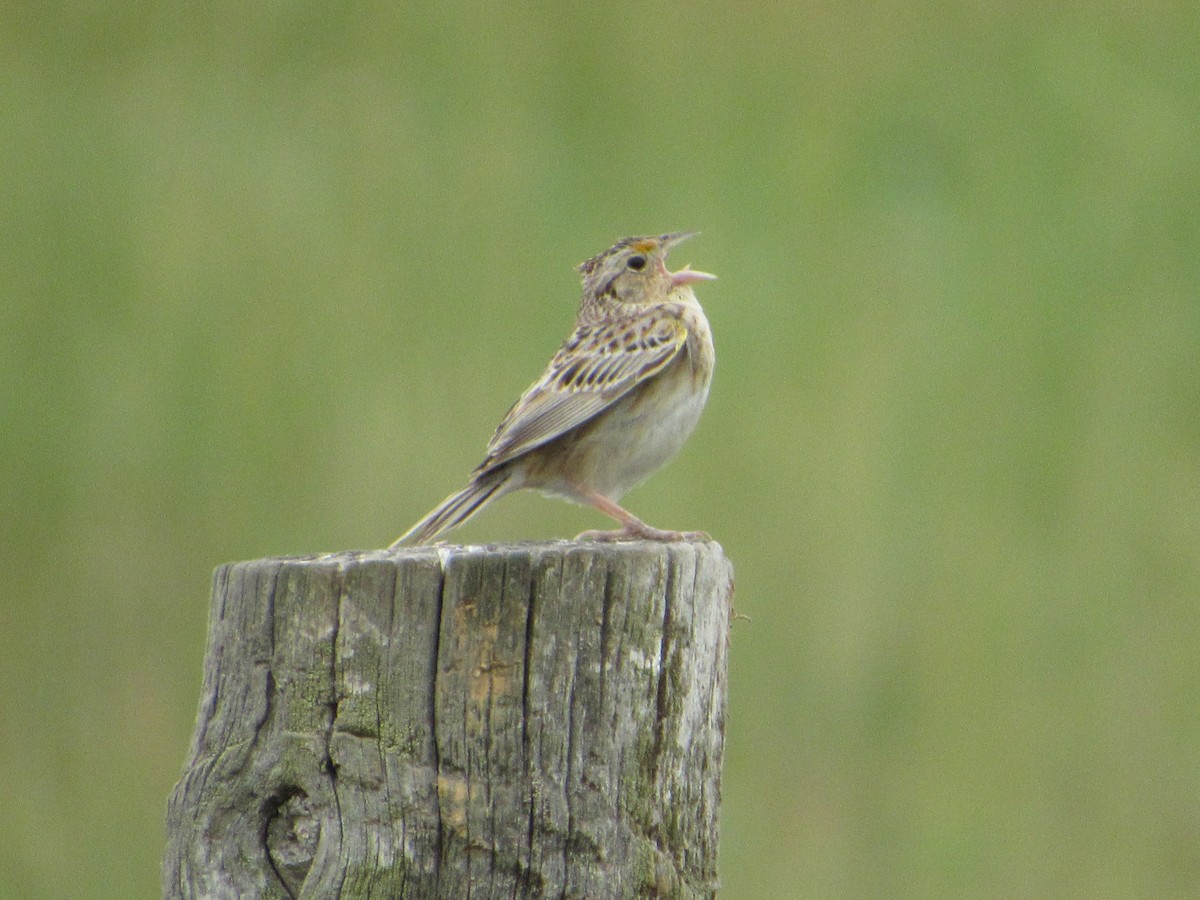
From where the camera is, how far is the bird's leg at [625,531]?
145 inches

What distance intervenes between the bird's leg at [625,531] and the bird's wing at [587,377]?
306 millimetres

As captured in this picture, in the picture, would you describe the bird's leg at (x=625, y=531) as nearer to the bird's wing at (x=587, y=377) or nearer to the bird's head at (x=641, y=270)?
the bird's wing at (x=587, y=377)

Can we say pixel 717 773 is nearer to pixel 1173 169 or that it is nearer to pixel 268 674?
pixel 268 674

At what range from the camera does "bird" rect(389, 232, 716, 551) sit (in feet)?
15.6

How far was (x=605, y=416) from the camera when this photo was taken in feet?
16.3

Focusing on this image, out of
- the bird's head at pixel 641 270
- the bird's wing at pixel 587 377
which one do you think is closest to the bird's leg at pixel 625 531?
the bird's wing at pixel 587 377

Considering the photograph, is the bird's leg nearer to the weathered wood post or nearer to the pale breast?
the pale breast

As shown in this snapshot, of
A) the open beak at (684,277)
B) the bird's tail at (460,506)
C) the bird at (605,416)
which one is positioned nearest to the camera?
the bird's tail at (460,506)

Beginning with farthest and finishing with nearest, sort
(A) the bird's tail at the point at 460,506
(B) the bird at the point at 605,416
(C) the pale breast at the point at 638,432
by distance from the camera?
(C) the pale breast at the point at 638,432 → (B) the bird at the point at 605,416 → (A) the bird's tail at the point at 460,506

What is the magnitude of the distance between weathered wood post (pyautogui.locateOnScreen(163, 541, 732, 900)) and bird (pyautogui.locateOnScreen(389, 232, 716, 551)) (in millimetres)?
1767

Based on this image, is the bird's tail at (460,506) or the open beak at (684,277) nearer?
the bird's tail at (460,506)

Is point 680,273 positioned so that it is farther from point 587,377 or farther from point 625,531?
point 625,531

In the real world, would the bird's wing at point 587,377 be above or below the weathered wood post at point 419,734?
above

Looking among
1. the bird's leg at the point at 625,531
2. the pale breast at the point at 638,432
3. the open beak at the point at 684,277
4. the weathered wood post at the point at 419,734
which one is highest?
the open beak at the point at 684,277
